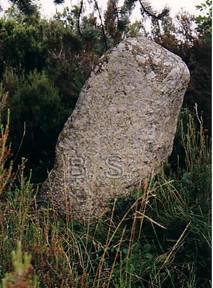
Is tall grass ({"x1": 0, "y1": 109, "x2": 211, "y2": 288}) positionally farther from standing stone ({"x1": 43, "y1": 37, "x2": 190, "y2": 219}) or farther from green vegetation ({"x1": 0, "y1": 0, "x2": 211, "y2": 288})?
standing stone ({"x1": 43, "y1": 37, "x2": 190, "y2": 219})

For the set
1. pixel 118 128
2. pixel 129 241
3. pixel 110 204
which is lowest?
pixel 129 241

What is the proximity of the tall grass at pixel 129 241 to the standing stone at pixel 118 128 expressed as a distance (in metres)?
0.12

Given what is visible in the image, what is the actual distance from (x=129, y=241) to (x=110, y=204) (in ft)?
1.95

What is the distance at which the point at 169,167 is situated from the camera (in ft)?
15.7

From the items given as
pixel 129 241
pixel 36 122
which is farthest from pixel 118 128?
pixel 36 122

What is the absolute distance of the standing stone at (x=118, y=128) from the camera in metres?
4.56

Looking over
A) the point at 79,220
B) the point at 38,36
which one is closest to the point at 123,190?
the point at 79,220

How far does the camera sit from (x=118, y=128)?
4.62 metres

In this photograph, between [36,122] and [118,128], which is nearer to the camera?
[118,128]

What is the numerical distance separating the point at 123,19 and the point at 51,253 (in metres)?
3.14

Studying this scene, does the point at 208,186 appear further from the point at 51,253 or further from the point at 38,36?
the point at 38,36

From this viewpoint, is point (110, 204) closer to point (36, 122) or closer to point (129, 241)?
point (129, 241)

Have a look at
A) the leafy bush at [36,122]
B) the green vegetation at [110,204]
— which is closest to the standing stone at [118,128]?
the green vegetation at [110,204]

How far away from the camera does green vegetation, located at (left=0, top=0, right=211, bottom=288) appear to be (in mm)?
3567
